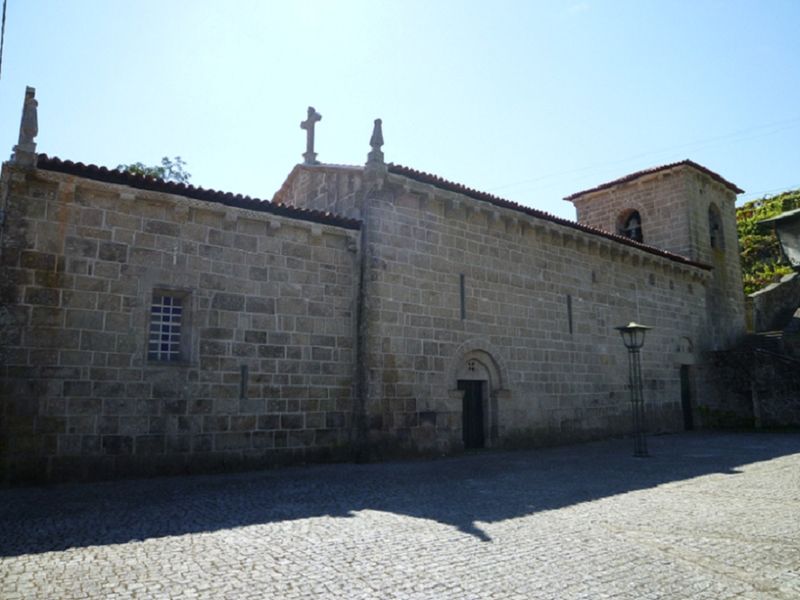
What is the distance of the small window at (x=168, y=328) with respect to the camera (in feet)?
31.7

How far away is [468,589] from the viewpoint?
4.08 m

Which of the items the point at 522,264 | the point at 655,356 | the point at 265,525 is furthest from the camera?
the point at 655,356

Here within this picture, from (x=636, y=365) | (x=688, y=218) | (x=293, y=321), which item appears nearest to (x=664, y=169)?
(x=688, y=218)

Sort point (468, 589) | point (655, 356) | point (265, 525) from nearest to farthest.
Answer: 1. point (468, 589)
2. point (265, 525)
3. point (655, 356)

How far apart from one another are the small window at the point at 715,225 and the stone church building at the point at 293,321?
8.24m

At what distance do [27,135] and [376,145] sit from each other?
6170mm

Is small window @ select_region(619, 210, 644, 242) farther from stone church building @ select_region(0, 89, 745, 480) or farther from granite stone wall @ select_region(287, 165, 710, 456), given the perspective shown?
stone church building @ select_region(0, 89, 745, 480)

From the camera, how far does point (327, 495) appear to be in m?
7.61

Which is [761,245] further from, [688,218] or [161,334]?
[161,334]

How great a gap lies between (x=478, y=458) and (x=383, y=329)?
131 inches

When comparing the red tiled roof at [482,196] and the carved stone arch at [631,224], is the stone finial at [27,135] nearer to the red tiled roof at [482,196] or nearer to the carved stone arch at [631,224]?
the red tiled roof at [482,196]

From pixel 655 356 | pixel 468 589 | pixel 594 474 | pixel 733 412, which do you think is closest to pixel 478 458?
pixel 594 474

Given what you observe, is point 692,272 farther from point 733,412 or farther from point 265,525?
point 265,525

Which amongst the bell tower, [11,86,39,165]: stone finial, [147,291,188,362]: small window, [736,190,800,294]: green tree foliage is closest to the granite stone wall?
[147,291,188,362]: small window
